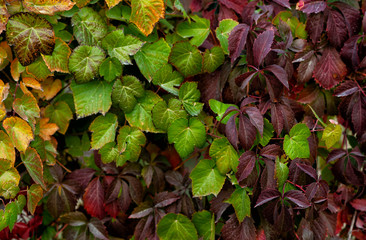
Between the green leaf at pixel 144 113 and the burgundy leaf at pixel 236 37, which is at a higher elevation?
the burgundy leaf at pixel 236 37

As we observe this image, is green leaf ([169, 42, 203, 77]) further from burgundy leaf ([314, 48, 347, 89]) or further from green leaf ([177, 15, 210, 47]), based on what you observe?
burgundy leaf ([314, 48, 347, 89])

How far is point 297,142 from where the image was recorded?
106cm

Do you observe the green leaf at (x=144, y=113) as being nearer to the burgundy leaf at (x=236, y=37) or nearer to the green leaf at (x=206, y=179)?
the green leaf at (x=206, y=179)

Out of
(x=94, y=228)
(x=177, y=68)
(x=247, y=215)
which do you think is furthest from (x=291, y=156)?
(x=94, y=228)

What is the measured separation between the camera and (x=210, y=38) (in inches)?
48.8

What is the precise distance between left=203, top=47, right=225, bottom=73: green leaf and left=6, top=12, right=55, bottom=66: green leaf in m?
0.49

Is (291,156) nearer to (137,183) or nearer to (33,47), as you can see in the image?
(137,183)

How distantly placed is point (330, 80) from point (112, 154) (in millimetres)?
786

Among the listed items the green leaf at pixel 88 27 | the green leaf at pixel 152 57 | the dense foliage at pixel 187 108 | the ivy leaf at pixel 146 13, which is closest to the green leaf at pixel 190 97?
the dense foliage at pixel 187 108

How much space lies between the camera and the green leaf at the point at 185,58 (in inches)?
44.3

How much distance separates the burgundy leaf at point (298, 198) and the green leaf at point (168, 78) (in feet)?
1.59

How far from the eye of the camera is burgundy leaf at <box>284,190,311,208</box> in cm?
102

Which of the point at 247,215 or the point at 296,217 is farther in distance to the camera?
the point at 296,217

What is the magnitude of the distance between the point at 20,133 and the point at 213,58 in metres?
0.66
